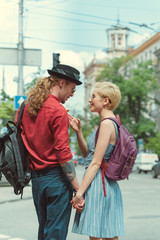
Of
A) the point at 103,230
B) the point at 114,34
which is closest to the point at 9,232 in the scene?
the point at 103,230

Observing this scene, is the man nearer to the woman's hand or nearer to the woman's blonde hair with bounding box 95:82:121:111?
the woman's blonde hair with bounding box 95:82:121:111

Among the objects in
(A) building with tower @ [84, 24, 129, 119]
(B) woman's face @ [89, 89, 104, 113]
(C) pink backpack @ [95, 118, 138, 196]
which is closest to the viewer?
(C) pink backpack @ [95, 118, 138, 196]

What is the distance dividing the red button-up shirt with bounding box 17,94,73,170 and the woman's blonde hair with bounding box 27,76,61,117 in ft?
0.12

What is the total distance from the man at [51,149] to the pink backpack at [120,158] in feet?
1.00

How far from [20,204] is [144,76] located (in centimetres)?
4699

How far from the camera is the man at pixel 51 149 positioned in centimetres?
430

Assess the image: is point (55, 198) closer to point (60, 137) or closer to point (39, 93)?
point (60, 137)

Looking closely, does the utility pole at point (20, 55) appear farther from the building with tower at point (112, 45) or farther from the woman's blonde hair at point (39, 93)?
the building with tower at point (112, 45)

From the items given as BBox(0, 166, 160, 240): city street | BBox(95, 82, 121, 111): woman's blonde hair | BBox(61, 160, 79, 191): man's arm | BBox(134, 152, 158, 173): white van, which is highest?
BBox(95, 82, 121, 111): woman's blonde hair

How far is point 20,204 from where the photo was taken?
1358 centimetres

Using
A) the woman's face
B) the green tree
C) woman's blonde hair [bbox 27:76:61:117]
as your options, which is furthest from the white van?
woman's blonde hair [bbox 27:76:61:117]

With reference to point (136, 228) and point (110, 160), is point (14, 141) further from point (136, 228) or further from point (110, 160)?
point (136, 228)

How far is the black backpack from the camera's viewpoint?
4.44 meters

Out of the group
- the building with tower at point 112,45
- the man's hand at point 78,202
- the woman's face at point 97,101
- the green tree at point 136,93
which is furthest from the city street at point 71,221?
the building with tower at point 112,45
